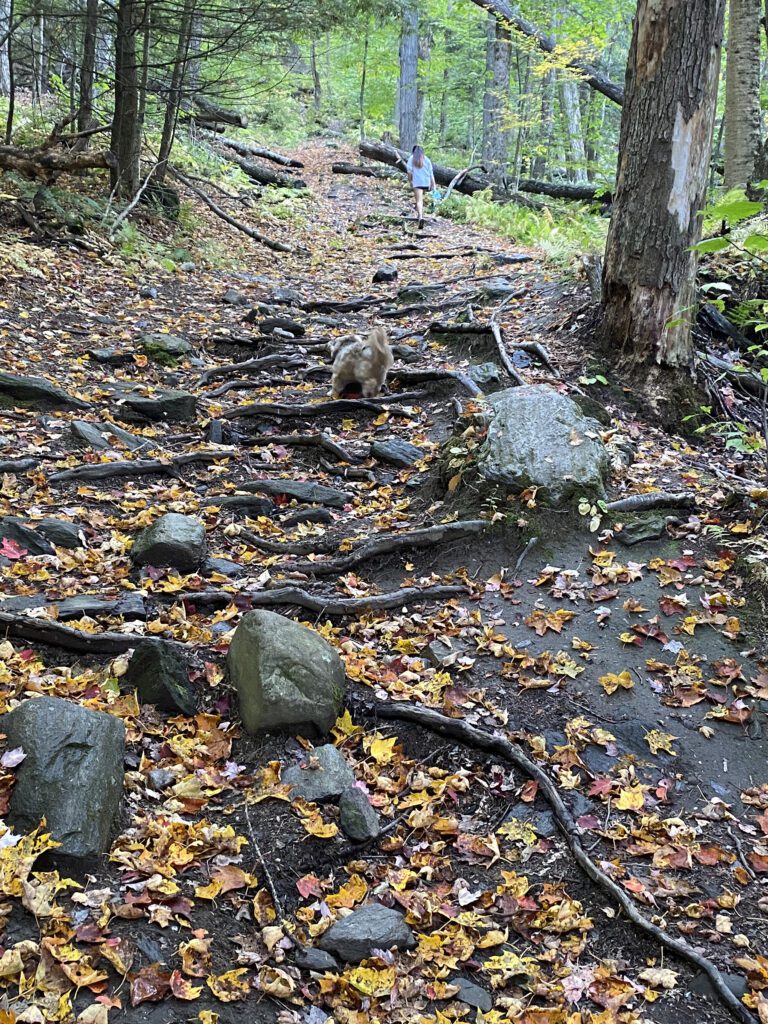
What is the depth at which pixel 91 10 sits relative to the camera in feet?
43.5

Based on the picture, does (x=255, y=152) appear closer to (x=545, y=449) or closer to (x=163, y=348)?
(x=163, y=348)

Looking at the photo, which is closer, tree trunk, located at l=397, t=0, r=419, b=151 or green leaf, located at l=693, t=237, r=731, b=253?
green leaf, located at l=693, t=237, r=731, b=253

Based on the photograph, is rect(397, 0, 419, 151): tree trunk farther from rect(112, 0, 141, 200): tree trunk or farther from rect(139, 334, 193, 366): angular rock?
A: rect(139, 334, 193, 366): angular rock

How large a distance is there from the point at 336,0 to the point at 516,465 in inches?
519

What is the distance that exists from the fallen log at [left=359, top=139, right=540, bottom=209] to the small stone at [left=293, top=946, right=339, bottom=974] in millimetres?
22291

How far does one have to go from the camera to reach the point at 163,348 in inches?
389

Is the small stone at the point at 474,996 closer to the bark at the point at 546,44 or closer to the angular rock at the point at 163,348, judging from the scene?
the angular rock at the point at 163,348

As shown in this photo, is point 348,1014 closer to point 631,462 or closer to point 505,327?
point 631,462

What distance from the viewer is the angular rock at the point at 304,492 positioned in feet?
22.6

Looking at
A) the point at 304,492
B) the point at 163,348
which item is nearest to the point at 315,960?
the point at 304,492

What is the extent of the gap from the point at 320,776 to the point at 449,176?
982 inches

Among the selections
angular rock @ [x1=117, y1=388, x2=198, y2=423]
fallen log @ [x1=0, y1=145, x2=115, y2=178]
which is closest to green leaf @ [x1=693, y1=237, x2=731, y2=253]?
angular rock @ [x1=117, y1=388, x2=198, y2=423]

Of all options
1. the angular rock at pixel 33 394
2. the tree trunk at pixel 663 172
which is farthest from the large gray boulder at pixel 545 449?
the angular rock at pixel 33 394

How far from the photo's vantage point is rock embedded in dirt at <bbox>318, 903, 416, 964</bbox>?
3047 mm
